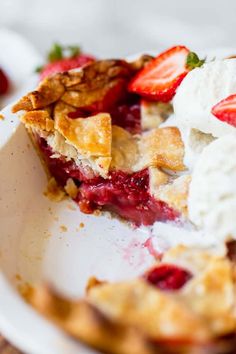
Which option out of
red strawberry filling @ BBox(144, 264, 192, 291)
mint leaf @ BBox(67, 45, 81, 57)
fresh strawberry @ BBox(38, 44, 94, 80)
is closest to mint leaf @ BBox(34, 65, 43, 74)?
fresh strawberry @ BBox(38, 44, 94, 80)

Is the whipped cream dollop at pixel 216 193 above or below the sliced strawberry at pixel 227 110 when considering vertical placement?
below

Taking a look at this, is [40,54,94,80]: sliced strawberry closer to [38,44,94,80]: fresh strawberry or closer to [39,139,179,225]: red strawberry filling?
[38,44,94,80]: fresh strawberry

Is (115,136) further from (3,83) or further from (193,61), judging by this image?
(3,83)

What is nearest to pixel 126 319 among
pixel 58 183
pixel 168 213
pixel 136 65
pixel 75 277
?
pixel 75 277

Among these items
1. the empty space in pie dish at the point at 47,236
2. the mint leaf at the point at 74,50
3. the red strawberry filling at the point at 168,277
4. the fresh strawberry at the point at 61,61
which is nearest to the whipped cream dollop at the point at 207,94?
the empty space in pie dish at the point at 47,236

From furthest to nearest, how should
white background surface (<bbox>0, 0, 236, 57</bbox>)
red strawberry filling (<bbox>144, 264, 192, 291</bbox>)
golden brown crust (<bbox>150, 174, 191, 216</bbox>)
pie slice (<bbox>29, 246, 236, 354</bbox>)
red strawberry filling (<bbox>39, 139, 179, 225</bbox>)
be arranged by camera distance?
white background surface (<bbox>0, 0, 236, 57</bbox>) → red strawberry filling (<bbox>39, 139, 179, 225</bbox>) → golden brown crust (<bbox>150, 174, 191, 216</bbox>) → red strawberry filling (<bbox>144, 264, 192, 291</bbox>) → pie slice (<bbox>29, 246, 236, 354</bbox>)

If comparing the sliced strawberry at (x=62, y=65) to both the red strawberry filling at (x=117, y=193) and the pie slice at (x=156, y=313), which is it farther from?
the pie slice at (x=156, y=313)

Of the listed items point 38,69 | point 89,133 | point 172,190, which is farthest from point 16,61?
point 172,190
